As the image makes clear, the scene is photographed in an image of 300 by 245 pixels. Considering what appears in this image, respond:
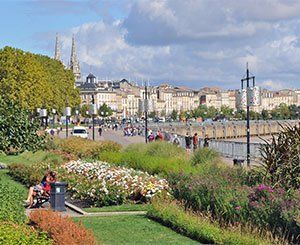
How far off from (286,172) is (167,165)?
8.30 metres

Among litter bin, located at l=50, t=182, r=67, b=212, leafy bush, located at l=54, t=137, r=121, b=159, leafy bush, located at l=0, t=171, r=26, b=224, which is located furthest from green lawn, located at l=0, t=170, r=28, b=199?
leafy bush, located at l=0, t=171, r=26, b=224

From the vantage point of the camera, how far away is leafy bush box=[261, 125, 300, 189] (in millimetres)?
17867

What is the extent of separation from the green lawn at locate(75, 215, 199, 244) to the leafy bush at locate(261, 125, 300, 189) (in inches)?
120

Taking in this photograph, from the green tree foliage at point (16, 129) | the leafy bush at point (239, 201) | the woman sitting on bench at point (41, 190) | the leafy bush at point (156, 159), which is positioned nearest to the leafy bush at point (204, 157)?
the leafy bush at point (156, 159)

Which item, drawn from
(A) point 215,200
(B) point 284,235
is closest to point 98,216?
(A) point 215,200

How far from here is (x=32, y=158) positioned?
4034 cm

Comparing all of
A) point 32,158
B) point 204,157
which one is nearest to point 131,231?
point 204,157

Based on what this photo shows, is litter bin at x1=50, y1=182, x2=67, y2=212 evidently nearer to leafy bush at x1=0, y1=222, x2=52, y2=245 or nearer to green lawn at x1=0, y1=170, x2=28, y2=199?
green lawn at x1=0, y1=170, x2=28, y2=199

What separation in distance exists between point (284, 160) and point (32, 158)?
23.6 metres

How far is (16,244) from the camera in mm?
9844

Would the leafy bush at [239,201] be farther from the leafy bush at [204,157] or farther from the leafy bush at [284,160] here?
the leafy bush at [204,157]

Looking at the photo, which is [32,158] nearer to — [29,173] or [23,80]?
[29,173]

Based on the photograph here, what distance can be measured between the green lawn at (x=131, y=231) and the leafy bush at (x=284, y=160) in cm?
304

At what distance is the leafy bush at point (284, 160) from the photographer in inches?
703
